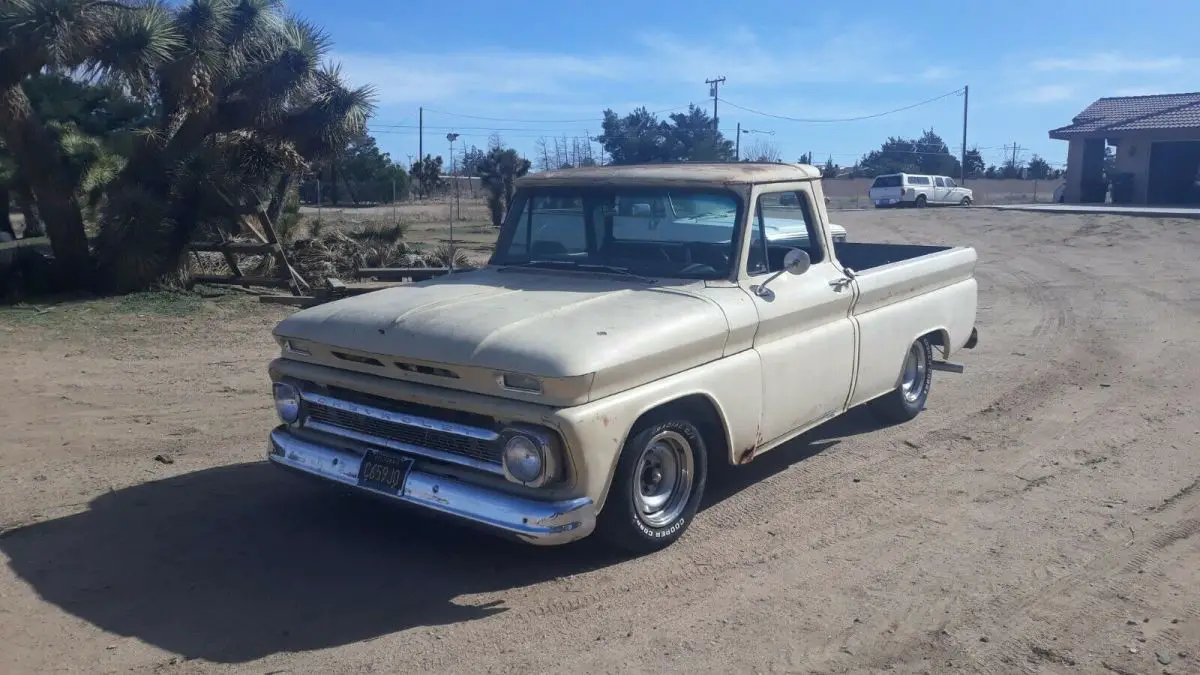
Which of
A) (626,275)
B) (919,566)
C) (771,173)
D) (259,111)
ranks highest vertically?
(259,111)

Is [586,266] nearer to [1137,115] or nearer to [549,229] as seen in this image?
[549,229]

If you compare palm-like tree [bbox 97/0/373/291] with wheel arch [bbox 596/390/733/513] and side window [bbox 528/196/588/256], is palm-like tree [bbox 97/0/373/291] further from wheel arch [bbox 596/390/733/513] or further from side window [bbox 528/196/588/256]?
wheel arch [bbox 596/390/733/513]

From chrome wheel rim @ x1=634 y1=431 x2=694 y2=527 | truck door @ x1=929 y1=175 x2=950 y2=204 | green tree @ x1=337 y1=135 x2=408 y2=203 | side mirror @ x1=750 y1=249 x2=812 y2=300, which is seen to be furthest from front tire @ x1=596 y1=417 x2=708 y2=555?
green tree @ x1=337 y1=135 x2=408 y2=203

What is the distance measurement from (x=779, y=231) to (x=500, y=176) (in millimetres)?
25265

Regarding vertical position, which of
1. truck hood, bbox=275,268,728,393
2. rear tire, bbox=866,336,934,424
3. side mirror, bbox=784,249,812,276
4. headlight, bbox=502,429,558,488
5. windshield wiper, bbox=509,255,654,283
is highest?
side mirror, bbox=784,249,812,276

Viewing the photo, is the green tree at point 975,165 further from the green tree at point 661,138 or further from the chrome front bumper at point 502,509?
the chrome front bumper at point 502,509

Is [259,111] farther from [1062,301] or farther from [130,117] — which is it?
[1062,301]

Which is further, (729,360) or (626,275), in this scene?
(626,275)

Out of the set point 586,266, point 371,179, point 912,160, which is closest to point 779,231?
point 586,266

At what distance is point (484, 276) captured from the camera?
20.0 ft

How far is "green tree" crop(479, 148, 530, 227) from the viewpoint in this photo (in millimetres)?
29719

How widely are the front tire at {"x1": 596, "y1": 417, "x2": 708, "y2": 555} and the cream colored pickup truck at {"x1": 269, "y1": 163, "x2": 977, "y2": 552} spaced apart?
0.04 ft

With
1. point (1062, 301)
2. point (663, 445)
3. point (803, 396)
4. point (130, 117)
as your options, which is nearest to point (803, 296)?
point (803, 396)

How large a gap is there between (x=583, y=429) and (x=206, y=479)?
292cm
